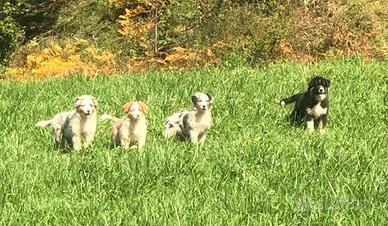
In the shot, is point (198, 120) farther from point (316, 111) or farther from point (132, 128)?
point (316, 111)

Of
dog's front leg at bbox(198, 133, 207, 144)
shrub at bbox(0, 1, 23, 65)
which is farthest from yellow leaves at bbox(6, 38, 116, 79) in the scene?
dog's front leg at bbox(198, 133, 207, 144)

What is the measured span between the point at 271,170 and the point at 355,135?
2.18 m

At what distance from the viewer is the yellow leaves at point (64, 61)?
2244 cm

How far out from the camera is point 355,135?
8.06 m

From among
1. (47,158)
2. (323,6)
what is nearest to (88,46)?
(323,6)

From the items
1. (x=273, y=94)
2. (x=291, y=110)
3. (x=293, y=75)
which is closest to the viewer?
(x=291, y=110)

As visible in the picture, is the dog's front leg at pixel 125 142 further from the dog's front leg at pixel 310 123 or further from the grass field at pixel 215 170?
the dog's front leg at pixel 310 123

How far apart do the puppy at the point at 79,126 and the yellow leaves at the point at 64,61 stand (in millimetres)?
13396

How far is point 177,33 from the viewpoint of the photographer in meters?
22.4

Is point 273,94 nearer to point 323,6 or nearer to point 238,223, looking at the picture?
point 238,223

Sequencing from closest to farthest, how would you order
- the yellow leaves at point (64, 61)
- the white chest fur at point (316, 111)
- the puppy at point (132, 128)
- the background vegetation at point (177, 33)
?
the puppy at point (132, 128), the white chest fur at point (316, 111), the background vegetation at point (177, 33), the yellow leaves at point (64, 61)

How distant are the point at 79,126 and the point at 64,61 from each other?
16714mm

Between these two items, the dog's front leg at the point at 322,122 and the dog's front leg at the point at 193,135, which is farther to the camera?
the dog's front leg at the point at 322,122

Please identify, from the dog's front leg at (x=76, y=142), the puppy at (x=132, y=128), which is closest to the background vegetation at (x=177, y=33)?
the dog's front leg at (x=76, y=142)
